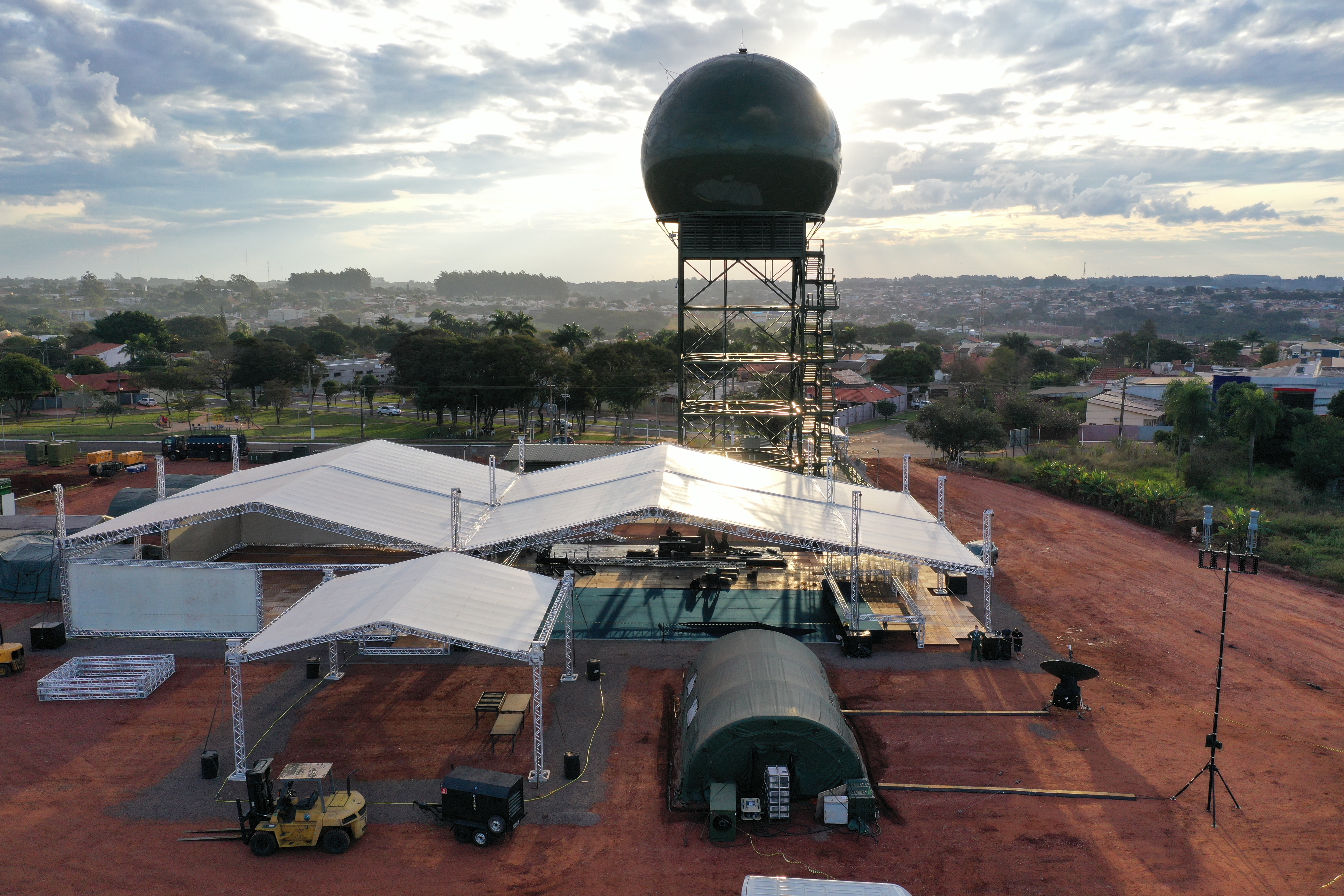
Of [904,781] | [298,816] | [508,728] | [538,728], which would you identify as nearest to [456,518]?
[508,728]

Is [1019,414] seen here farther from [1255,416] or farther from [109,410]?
[109,410]

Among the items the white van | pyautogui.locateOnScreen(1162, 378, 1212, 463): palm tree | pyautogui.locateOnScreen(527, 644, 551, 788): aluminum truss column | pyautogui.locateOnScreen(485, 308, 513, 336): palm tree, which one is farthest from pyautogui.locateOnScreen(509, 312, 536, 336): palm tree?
the white van

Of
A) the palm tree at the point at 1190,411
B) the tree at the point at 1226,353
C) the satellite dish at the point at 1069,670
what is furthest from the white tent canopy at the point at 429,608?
the tree at the point at 1226,353

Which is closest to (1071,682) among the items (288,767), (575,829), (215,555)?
(575,829)

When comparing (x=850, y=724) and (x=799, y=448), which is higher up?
(x=799, y=448)

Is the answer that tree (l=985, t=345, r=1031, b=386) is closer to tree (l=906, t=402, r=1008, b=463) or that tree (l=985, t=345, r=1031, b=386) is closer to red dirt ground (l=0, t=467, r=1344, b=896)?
tree (l=906, t=402, r=1008, b=463)

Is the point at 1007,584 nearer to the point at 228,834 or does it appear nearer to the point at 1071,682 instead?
the point at 1071,682
